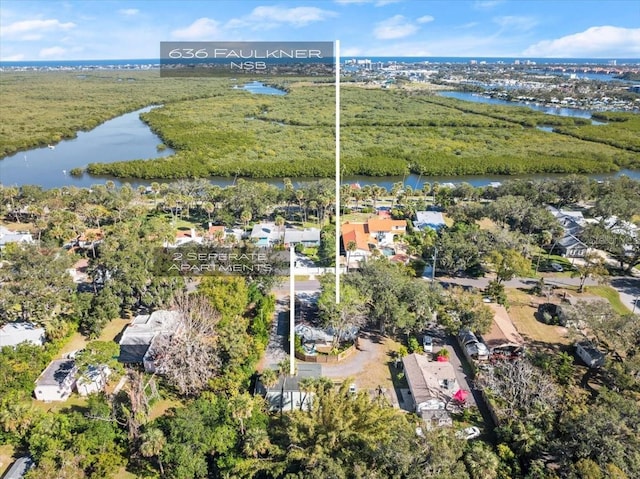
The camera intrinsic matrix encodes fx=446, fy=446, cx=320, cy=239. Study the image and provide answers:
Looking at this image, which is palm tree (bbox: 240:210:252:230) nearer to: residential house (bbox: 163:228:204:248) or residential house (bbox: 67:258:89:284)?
residential house (bbox: 163:228:204:248)

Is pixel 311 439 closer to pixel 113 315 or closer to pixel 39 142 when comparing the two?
pixel 113 315

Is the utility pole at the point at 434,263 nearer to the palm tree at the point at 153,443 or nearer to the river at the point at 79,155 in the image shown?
the palm tree at the point at 153,443

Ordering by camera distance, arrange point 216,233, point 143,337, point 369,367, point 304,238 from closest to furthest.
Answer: point 369,367 < point 143,337 < point 216,233 < point 304,238

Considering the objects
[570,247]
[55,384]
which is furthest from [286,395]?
[570,247]

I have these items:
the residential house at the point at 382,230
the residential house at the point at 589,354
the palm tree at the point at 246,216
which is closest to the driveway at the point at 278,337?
the residential house at the point at 382,230

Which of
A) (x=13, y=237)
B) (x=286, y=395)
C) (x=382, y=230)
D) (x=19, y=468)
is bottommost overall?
(x=19, y=468)

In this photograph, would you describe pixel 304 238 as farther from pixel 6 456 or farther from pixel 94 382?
pixel 6 456
